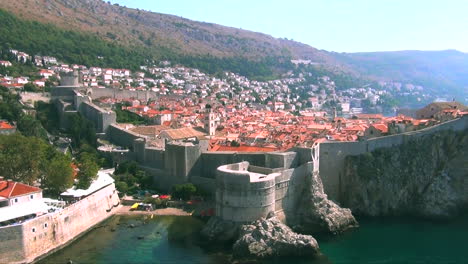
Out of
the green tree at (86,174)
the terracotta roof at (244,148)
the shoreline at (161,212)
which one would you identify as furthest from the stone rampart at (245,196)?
the green tree at (86,174)

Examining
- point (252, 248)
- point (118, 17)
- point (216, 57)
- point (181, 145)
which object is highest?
point (118, 17)

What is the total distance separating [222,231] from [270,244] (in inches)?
119

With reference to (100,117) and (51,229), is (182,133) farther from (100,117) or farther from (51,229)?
(51,229)

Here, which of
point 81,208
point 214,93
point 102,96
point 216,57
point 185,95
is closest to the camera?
point 81,208

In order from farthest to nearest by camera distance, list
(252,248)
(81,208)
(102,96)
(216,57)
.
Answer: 1. (216,57)
2. (102,96)
3. (81,208)
4. (252,248)

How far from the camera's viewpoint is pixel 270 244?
24.3m

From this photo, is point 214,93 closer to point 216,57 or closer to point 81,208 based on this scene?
point 216,57

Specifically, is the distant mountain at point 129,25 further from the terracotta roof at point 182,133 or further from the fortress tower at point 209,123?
the terracotta roof at point 182,133

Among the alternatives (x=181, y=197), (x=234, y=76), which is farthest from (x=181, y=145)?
(x=234, y=76)

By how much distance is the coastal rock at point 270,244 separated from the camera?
23.9 meters

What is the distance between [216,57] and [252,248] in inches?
5153

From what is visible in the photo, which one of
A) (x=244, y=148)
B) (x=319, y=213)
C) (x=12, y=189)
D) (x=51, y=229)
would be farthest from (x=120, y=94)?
(x=319, y=213)

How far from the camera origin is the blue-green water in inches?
949

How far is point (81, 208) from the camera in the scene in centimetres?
2727
